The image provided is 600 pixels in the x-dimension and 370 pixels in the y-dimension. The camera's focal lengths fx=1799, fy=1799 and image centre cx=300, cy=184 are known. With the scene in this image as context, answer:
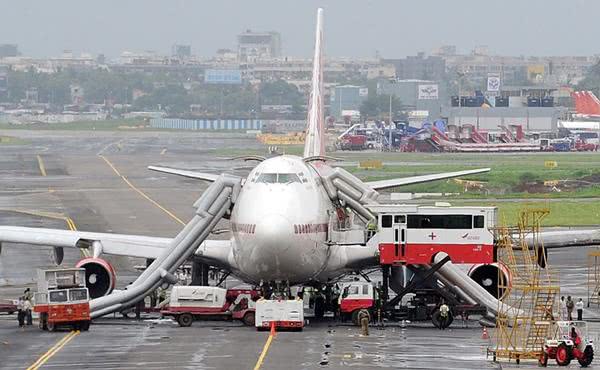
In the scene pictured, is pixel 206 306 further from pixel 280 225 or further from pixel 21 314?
pixel 21 314

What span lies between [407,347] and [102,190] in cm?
10122

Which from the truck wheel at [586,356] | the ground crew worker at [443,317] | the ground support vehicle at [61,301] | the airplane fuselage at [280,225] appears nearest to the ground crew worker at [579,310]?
the ground crew worker at [443,317]

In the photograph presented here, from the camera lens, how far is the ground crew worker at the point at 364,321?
221ft

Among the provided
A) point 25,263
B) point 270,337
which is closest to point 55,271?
point 270,337

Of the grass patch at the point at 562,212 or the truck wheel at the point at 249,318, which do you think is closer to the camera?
the truck wheel at the point at 249,318

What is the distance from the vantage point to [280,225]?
A: 2628 inches

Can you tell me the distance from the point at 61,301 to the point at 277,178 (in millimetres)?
9509

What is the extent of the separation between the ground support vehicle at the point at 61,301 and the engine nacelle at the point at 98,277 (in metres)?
3.33

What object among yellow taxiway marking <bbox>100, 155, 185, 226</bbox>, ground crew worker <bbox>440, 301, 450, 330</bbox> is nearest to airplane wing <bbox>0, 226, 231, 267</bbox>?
ground crew worker <bbox>440, 301, 450, 330</bbox>

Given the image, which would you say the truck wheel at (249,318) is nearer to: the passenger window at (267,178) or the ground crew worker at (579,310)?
the passenger window at (267,178)

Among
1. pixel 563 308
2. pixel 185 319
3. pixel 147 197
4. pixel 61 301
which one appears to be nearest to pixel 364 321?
pixel 185 319

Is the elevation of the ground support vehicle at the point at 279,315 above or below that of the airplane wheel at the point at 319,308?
above

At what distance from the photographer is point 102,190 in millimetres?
162250

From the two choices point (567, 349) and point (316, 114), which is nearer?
point (567, 349)
